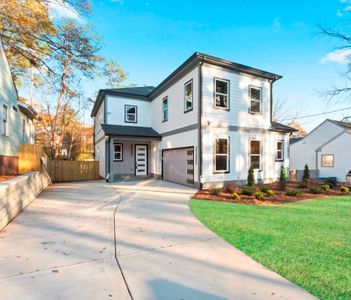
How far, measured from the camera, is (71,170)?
14.8 m

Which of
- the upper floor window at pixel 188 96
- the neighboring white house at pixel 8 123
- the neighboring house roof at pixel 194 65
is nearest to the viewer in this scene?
the neighboring white house at pixel 8 123

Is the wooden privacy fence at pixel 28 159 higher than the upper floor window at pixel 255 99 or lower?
lower

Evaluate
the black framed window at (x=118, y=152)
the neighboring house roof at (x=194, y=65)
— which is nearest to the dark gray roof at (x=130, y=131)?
the black framed window at (x=118, y=152)

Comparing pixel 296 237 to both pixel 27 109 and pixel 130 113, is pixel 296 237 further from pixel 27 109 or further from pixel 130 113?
pixel 27 109

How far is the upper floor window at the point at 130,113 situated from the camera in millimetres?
15320

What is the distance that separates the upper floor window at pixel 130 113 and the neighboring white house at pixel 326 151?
45.4 ft

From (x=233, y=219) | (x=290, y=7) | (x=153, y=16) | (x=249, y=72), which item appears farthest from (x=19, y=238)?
(x=290, y=7)

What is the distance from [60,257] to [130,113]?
13019 millimetres

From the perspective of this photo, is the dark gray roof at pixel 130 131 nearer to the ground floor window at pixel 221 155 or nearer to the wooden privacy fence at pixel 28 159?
the wooden privacy fence at pixel 28 159

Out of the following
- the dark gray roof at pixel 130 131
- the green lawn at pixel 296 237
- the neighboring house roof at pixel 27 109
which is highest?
the neighboring house roof at pixel 27 109

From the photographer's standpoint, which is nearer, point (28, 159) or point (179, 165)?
point (28, 159)

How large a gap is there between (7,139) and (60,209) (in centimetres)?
620

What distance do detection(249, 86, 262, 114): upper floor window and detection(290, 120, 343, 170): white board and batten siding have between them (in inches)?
426

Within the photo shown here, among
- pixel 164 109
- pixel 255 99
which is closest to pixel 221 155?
pixel 255 99
